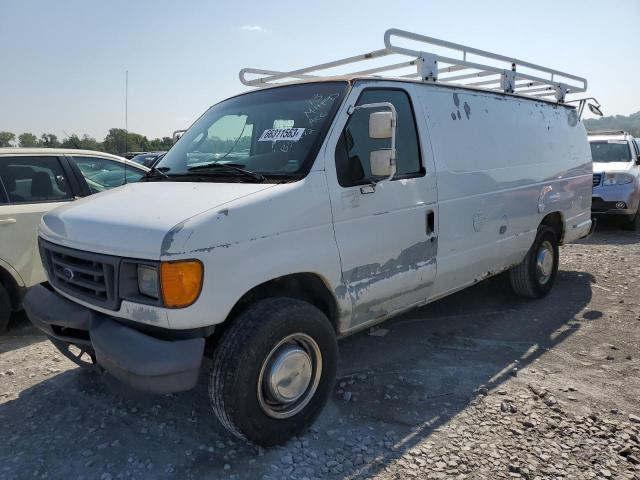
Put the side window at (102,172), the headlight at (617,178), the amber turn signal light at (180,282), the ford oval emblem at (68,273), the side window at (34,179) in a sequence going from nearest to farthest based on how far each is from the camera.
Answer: the amber turn signal light at (180,282) < the ford oval emblem at (68,273) < the side window at (34,179) < the side window at (102,172) < the headlight at (617,178)

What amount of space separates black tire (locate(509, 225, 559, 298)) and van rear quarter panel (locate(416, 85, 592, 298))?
0.22 m

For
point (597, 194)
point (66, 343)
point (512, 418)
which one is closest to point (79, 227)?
point (66, 343)

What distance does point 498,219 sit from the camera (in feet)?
14.6

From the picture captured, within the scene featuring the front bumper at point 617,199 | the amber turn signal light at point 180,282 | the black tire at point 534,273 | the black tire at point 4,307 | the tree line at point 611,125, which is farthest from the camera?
the tree line at point 611,125

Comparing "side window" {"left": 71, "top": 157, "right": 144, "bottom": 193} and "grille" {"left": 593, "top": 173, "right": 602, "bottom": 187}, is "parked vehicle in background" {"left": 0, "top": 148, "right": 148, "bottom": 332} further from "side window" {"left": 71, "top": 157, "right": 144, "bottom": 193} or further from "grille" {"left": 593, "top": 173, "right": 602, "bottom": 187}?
"grille" {"left": 593, "top": 173, "right": 602, "bottom": 187}

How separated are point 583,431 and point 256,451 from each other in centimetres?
199

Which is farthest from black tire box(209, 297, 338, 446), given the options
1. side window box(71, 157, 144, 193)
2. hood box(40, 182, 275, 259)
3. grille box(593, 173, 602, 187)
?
grille box(593, 173, 602, 187)

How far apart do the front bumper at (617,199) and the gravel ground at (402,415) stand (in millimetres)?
5371

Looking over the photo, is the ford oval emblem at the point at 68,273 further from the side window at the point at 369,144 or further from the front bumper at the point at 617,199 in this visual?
the front bumper at the point at 617,199

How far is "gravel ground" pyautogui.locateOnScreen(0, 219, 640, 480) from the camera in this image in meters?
2.74

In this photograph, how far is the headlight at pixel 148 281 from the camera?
243 centimetres

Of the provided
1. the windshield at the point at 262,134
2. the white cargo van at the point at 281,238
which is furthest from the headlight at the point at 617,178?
the windshield at the point at 262,134

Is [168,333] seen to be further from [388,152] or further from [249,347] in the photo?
[388,152]

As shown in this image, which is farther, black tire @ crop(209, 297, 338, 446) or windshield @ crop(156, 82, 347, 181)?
windshield @ crop(156, 82, 347, 181)
